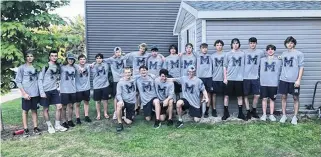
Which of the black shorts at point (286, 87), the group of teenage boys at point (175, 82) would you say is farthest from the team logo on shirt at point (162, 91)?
the black shorts at point (286, 87)

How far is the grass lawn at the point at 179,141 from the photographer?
221 inches

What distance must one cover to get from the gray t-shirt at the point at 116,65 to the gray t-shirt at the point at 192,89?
157 centimetres

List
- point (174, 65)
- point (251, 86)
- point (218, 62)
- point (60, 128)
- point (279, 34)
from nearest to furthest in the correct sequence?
point (60, 128) → point (251, 86) → point (218, 62) → point (174, 65) → point (279, 34)

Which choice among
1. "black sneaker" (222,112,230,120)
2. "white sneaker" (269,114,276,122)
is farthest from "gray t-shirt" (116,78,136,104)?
"white sneaker" (269,114,276,122)

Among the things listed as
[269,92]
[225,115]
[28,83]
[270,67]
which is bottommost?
[225,115]

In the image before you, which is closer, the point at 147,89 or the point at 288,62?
the point at 288,62

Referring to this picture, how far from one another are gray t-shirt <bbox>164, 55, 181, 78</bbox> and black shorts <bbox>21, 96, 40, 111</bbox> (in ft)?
9.50

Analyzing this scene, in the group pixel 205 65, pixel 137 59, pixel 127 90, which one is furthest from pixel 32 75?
pixel 205 65

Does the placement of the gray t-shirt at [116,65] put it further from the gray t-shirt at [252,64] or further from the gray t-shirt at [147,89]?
the gray t-shirt at [252,64]

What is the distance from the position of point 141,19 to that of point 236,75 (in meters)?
6.75

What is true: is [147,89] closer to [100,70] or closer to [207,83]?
[100,70]

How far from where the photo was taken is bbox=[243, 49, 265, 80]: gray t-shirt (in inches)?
291

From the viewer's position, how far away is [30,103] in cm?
672

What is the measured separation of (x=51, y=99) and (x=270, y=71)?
4.57 m
